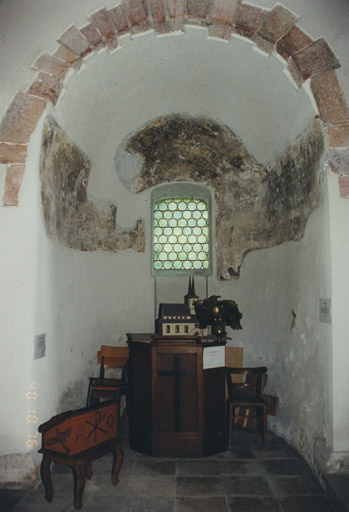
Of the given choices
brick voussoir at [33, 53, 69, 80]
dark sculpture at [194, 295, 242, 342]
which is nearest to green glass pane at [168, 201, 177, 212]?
dark sculpture at [194, 295, 242, 342]

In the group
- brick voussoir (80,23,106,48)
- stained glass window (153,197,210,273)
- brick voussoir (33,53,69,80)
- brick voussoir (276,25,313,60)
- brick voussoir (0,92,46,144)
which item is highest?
brick voussoir (80,23,106,48)

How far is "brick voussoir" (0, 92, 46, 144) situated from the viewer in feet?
13.9

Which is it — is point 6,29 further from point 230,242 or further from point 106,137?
point 230,242

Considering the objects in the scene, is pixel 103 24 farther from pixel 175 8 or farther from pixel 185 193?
pixel 185 193

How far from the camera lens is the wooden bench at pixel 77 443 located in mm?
3641

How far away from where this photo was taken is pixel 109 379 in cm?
584

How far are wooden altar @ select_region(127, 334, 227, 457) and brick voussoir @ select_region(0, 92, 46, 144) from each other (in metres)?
2.56

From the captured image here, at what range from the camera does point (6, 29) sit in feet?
13.9

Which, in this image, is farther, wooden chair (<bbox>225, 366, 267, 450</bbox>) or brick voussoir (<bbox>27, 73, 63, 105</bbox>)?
wooden chair (<bbox>225, 366, 267, 450</bbox>)

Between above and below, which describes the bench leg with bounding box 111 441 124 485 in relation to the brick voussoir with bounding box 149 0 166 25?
below

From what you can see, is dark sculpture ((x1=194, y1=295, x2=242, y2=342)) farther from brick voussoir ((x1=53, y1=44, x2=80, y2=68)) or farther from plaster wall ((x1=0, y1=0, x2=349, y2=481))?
brick voussoir ((x1=53, y1=44, x2=80, y2=68))

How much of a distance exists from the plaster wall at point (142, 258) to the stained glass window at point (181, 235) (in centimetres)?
27

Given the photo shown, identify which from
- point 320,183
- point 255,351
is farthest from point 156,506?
point 320,183

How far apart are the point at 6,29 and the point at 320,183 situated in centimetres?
343
